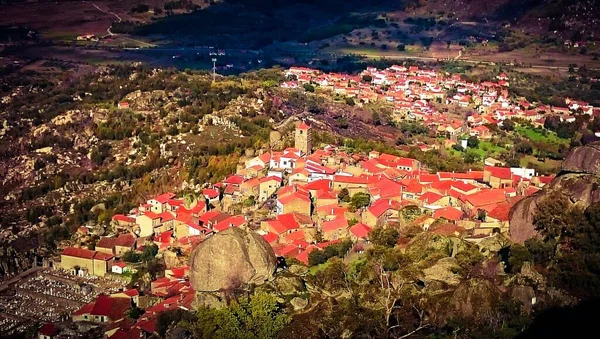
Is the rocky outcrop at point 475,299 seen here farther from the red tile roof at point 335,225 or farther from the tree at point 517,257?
the red tile roof at point 335,225

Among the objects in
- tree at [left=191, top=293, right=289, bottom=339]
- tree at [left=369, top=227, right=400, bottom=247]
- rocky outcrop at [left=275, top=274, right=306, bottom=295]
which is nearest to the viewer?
tree at [left=191, top=293, right=289, bottom=339]

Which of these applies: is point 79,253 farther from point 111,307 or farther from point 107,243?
point 111,307

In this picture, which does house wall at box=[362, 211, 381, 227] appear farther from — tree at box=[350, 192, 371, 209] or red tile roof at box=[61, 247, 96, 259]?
red tile roof at box=[61, 247, 96, 259]

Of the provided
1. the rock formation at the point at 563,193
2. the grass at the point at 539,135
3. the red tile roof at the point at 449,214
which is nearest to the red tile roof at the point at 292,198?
the red tile roof at the point at 449,214

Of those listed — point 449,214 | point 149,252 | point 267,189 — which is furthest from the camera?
point 267,189

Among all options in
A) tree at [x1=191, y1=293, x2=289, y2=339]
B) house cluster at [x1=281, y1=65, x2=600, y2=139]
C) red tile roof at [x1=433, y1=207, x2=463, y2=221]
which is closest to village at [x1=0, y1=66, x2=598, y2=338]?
red tile roof at [x1=433, y1=207, x2=463, y2=221]

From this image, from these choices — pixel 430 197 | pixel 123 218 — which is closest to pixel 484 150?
pixel 430 197
